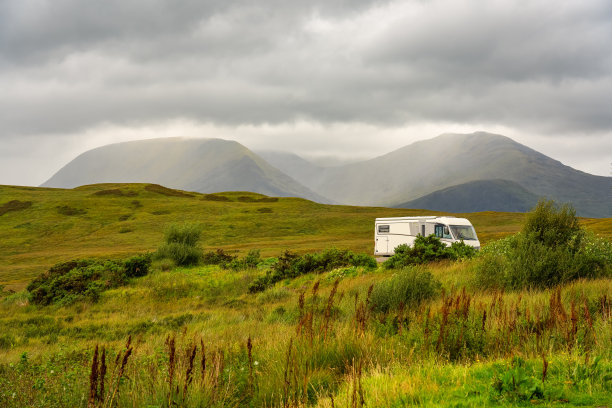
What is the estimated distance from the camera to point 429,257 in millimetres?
17922

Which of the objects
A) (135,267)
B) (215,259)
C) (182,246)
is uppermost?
(182,246)

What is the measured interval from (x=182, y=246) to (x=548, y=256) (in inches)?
780

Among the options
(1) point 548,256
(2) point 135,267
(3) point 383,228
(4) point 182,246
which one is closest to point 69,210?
(4) point 182,246

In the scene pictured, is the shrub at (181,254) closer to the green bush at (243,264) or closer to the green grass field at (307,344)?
the green grass field at (307,344)

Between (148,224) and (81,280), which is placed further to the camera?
(148,224)

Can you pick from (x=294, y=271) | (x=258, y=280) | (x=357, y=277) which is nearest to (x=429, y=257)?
(x=357, y=277)

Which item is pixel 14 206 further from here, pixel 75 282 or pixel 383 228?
pixel 383 228

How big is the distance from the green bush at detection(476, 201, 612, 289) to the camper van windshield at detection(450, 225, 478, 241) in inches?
485

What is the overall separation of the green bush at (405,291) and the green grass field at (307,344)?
Result: 15.1 inches

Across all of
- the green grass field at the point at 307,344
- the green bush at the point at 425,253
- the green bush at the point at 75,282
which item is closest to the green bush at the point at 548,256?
the green grass field at the point at 307,344

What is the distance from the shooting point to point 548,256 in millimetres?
11992

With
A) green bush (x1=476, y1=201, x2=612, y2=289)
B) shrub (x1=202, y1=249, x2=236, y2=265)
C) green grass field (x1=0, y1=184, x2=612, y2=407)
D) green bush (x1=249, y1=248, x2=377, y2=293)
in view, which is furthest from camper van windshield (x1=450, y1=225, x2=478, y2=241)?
shrub (x1=202, y1=249, x2=236, y2=265)

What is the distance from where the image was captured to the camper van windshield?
2687 centimetres

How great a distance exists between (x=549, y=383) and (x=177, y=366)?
165 inches
